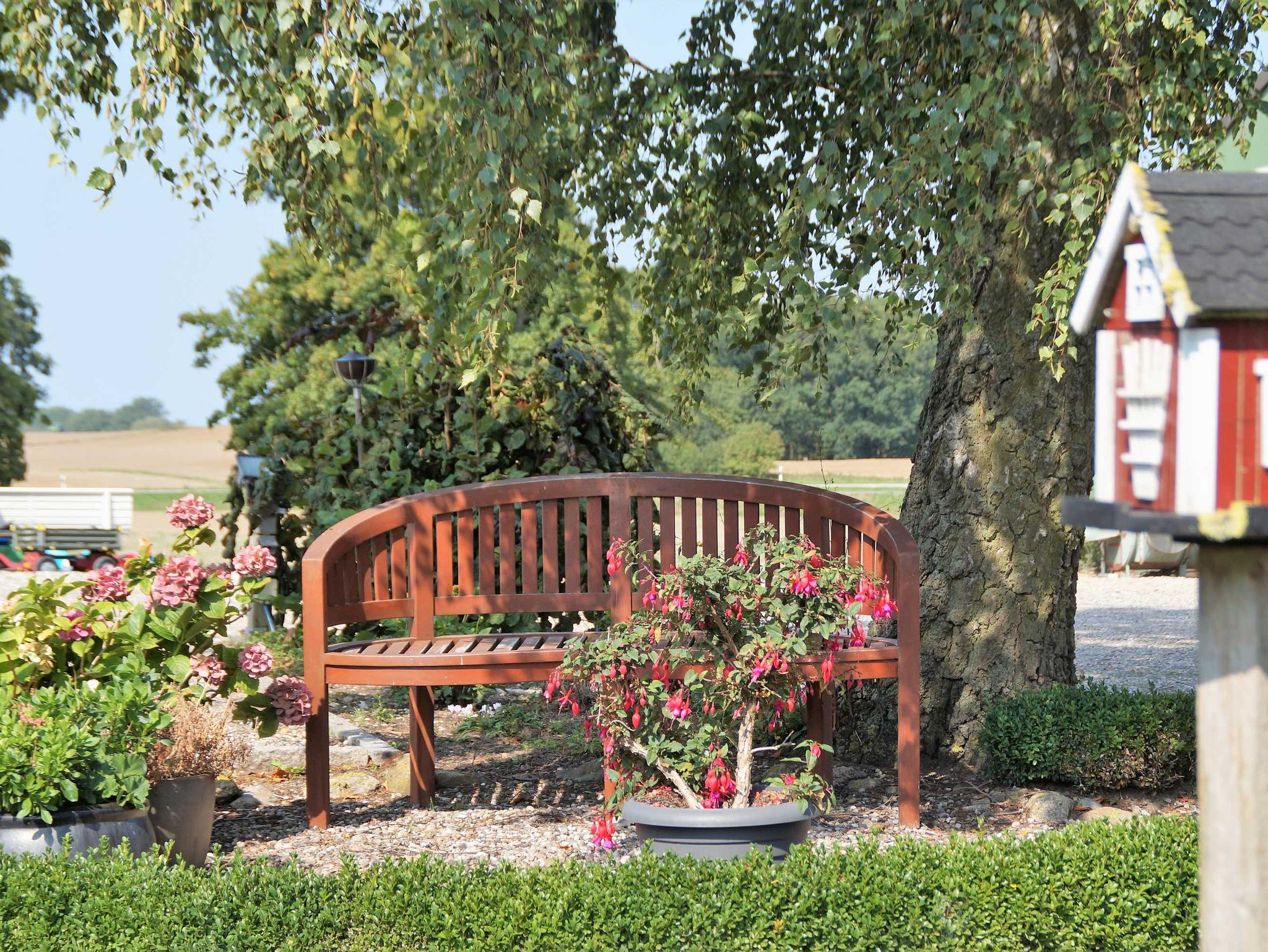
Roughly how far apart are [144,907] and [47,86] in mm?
3551

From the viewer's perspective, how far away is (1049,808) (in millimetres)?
4547

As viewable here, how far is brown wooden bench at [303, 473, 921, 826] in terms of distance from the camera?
167 inches

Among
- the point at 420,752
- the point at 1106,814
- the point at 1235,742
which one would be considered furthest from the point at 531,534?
the point at 1235,742

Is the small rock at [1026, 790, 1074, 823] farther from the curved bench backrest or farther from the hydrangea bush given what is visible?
the hydrangea bush

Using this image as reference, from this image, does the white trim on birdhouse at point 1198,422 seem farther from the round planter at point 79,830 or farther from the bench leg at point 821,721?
the round planter at point 79,830

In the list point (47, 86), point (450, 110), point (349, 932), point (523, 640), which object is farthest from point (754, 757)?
point (47, 86)

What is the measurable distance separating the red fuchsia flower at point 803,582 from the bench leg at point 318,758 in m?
1.68

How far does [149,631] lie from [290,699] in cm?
51

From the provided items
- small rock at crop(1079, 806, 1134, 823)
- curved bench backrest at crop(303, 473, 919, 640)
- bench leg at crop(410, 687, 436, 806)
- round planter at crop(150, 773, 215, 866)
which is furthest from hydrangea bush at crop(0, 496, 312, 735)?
small rock at crop(1079, 806, 1134, 823)

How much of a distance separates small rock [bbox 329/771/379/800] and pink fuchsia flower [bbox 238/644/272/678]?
43.3 inches

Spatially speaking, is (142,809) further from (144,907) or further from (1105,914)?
(1105,914)

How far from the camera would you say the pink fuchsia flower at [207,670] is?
3906mm

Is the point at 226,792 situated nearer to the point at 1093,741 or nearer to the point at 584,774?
the point at 584,774

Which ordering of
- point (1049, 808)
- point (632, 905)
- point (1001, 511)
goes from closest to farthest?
point (632, 905) → point (1049, 808) → point (1001, 511)
